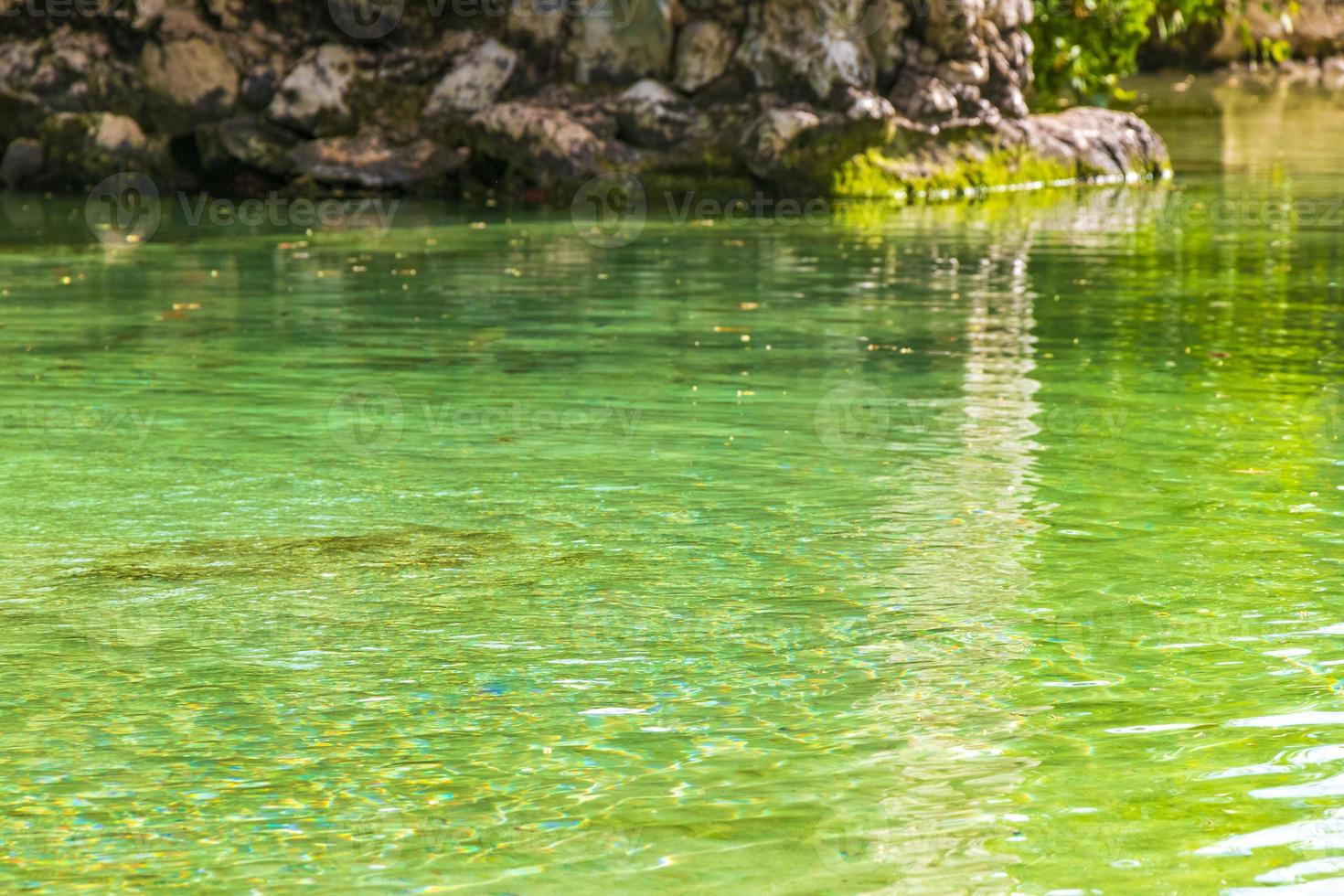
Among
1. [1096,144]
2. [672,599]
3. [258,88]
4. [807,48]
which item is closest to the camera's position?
[672,599]

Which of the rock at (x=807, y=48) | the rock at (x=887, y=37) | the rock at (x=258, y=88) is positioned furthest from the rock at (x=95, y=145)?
the rock at (x=887, y=37)

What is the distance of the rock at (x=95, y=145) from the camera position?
20.2 meters

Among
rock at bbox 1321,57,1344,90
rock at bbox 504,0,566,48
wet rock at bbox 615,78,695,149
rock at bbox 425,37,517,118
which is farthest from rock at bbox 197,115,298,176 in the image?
rock at bbox 1321,57,1344,90

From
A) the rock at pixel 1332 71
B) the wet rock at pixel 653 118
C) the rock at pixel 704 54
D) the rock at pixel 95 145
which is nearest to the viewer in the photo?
the wet rock at pixel 653 118

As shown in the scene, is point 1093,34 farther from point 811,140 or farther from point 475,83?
point 475,83

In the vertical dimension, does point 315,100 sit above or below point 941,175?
above

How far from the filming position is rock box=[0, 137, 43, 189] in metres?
20.4

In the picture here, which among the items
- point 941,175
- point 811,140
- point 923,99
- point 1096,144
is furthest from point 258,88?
point 1096,144

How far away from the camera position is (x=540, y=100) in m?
19.4

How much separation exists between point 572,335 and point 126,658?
19.0 ft

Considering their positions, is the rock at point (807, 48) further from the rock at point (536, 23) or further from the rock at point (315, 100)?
the rock at point (315, 100)

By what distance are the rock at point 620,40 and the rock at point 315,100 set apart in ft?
7.38

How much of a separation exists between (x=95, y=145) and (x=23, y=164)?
2.50 feet

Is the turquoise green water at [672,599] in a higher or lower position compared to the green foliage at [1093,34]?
lower
